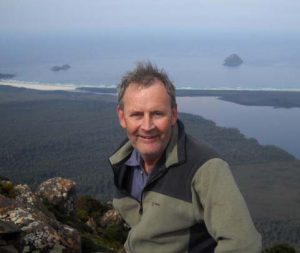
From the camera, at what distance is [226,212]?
2.59m

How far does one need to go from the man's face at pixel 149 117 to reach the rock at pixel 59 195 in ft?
23.1

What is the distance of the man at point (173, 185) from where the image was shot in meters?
2.61

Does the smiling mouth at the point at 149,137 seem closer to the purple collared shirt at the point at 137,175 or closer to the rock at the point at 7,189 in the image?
the purple collared shirt at the point at 137,175

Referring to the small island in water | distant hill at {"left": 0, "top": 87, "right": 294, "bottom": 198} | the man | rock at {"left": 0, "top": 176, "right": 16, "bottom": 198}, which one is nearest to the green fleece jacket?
the man

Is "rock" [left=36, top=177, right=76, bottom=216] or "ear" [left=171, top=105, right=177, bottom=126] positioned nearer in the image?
"ear" [left=171, top=105, right=177, bottom=126]

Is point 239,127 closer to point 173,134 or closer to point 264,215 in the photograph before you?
point 264,215

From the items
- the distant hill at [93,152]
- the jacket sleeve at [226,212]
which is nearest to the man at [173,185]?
the jacket sleeve at [226,212]

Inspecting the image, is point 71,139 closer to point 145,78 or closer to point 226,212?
point 145,78

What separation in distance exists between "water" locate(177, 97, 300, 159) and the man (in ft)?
315

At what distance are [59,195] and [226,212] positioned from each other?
26.1ft

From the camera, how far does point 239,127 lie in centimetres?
10950

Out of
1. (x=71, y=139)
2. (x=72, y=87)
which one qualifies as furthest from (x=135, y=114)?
(x=72, y=87)

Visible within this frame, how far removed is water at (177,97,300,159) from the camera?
104 m

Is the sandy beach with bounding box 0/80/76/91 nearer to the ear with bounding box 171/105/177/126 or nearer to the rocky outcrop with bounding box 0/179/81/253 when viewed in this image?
the rocky outcrop with bounding box 0/179/81/253
